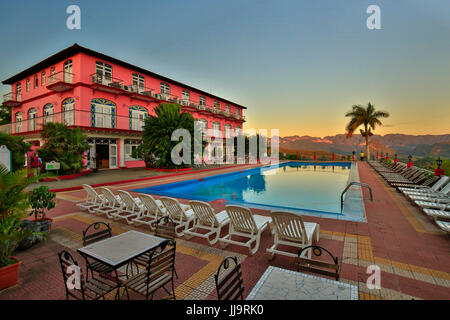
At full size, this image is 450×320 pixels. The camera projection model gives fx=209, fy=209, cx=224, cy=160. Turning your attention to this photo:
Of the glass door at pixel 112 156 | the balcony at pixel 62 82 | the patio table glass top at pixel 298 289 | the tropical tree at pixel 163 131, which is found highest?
the balcony at pixel 62 82

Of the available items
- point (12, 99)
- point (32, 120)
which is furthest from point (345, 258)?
point (12, 99)

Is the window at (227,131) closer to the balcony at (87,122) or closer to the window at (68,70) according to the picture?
the balcony at (87,122)

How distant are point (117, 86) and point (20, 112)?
1385 cm

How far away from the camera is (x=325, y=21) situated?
900 centimetres

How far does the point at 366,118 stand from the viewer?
98.7ft

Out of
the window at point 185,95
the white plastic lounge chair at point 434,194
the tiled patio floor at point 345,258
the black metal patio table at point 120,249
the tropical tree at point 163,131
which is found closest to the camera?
the black metal patio table at point 120,249

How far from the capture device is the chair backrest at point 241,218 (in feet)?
13.5

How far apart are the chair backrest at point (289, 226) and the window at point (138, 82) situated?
74.4 ft

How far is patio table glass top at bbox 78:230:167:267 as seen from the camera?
2.56 m

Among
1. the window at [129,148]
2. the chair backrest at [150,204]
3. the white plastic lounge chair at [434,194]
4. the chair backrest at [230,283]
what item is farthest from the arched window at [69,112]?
the white plastic lounge chair at [434,194]

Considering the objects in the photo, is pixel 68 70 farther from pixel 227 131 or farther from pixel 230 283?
pixel 227 131
